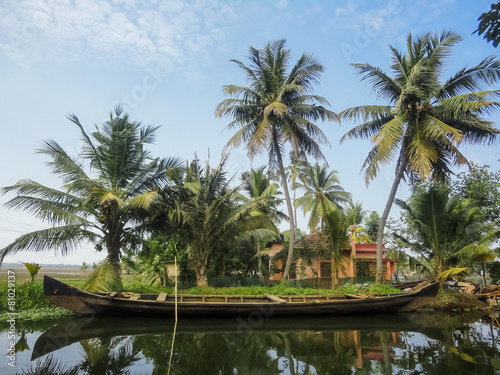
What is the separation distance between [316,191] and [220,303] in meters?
16.1

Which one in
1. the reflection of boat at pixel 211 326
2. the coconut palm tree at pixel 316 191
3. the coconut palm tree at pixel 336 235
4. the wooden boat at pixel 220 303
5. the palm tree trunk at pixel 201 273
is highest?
the coconut palm tree at pixel 316 191

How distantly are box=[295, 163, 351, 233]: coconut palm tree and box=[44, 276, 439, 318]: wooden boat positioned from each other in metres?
12.3

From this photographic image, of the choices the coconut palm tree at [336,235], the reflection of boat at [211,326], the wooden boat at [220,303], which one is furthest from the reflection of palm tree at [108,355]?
the coconut palm tree at [336,235]

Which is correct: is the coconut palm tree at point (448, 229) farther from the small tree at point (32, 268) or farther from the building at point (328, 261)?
the small tree at point (32, 268)

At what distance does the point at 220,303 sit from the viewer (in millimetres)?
10812

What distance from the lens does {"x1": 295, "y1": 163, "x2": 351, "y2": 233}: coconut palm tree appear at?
24.9 metres

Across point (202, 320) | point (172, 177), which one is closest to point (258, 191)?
point (172, 177)

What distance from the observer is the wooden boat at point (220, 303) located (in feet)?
31.9

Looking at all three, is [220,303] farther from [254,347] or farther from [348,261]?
[348,261]

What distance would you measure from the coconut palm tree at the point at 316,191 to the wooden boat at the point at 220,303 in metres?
12.3

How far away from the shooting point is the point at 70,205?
11.8 metres

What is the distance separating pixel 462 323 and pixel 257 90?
12.3 meters

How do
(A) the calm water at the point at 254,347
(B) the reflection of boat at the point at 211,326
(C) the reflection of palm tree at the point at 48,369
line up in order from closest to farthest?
(C) the reflection of palm tree at the point at 48,369
(A) the calm water at the point at 254,347
(B) the reflection of boat at the point at 211,326

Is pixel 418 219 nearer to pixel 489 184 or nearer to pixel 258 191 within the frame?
pixel 489 184
